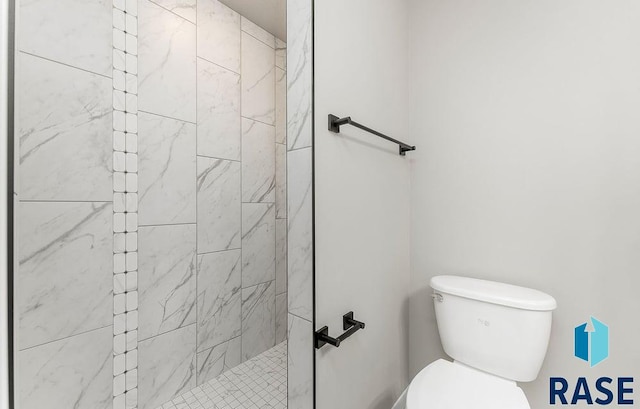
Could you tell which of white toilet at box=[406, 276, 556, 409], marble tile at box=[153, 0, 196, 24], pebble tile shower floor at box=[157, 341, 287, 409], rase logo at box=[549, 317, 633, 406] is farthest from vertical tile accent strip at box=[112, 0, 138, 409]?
rase logo at box=[549, 317, 633, 406]

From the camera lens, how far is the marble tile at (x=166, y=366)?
58.1 inches

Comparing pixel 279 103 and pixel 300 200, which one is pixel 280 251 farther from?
pixel 300 200

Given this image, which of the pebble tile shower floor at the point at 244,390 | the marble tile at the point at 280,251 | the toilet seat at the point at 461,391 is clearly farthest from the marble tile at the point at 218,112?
the toilet seat at the point at 461,391

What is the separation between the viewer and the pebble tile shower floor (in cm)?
157

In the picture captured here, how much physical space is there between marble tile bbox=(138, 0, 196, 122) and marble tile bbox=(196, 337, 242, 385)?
138 cm

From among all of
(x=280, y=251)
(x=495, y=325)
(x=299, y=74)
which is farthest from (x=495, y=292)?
(x=280, y=251)

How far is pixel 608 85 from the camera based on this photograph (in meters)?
1.12

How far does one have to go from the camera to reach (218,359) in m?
1.79

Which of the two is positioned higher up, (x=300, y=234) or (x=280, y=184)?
(x=280, y=184)

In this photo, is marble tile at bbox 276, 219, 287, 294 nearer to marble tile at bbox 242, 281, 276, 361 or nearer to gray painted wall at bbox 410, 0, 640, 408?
marble tile at bbox 242, 281, 276, 361

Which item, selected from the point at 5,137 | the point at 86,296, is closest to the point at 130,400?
the point at 86,296

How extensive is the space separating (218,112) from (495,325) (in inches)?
70.2

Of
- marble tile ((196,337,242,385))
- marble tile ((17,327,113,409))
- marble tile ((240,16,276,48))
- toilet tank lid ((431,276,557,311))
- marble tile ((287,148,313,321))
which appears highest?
marble tile ((240,16,276,48))

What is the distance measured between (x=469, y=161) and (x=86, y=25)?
6.01 feet
